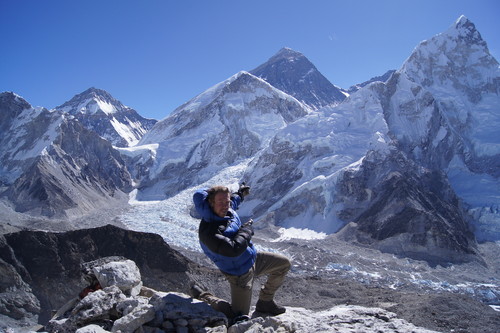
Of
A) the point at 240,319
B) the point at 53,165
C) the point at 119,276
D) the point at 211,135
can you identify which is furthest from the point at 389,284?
the point at 211,135

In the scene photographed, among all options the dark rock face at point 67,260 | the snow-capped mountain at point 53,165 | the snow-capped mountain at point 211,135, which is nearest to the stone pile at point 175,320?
the dark rock face at point 67,260

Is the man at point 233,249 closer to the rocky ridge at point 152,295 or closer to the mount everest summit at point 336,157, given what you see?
the rocky ridge at point 152,295

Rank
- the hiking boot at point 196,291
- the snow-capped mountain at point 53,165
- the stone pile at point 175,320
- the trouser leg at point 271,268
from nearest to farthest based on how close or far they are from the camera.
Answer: the stone pile at point 175,320, the trouser leg at point 271,268, the hiking boot at point 196,291, the snow-capped mountain at point 53,165

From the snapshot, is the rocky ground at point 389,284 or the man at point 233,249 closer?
the man at point 233,249

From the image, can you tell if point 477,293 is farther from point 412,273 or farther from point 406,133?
point 406,133

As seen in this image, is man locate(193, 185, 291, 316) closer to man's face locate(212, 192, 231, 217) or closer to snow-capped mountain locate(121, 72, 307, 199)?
man's face locate(212, 192, 231, 217)

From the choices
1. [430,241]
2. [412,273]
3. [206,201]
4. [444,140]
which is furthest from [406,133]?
[206,201]
